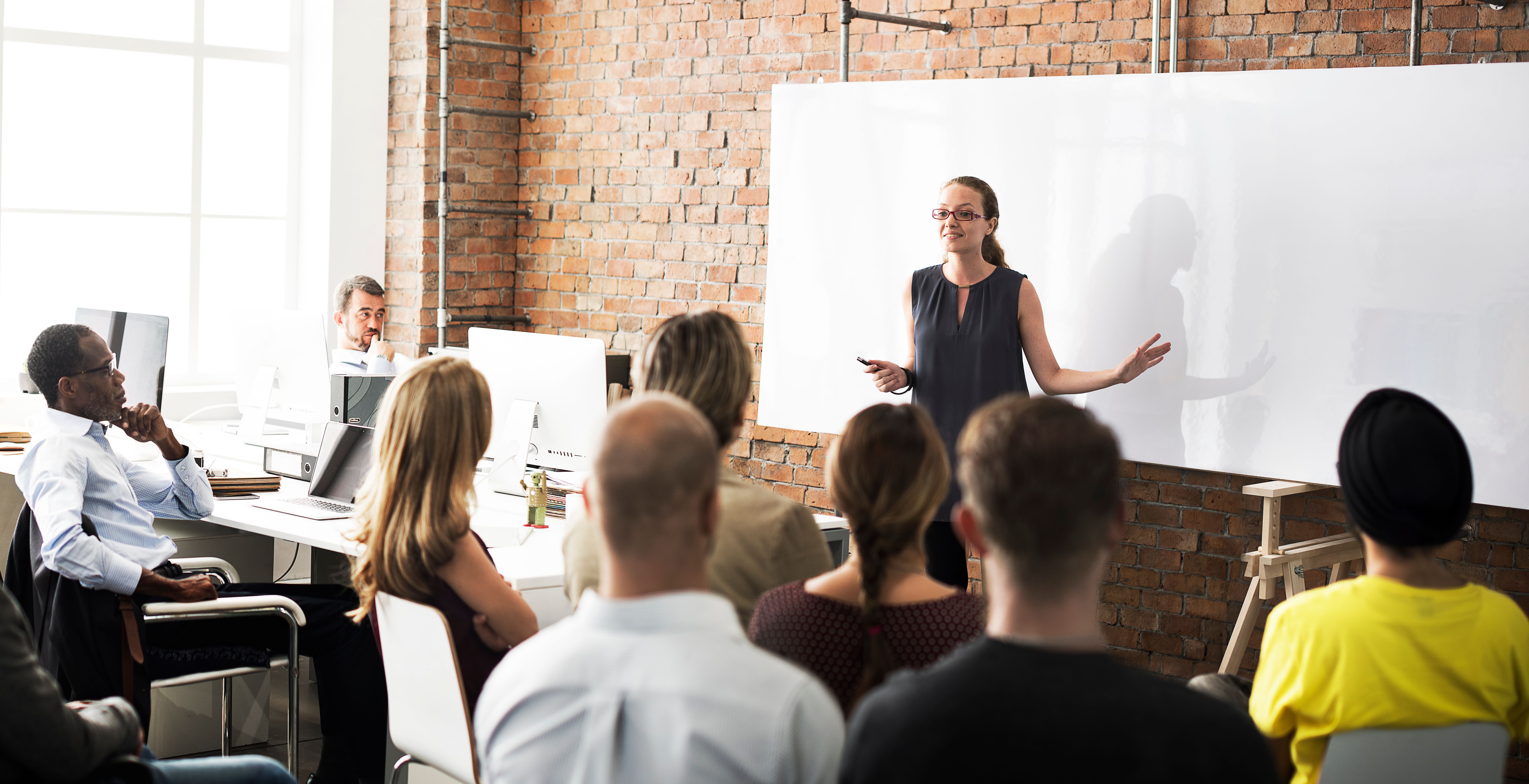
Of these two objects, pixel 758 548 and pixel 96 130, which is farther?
pixel 96 130

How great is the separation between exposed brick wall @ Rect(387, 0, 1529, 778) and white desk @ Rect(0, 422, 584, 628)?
5.73 ft

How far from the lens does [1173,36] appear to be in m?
4.11

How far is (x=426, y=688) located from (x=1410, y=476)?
1.57 m

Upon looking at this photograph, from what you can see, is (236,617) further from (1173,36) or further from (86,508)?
(1173,36)

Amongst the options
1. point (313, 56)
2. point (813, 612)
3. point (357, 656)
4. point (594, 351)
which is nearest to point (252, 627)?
point (357, 656)

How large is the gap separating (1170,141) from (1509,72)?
2.93ft

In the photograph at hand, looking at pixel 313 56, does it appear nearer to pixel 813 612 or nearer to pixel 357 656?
pixel 357 656

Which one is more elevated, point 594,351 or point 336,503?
point 594,351

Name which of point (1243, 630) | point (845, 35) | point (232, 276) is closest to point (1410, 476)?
point (1243, 630)

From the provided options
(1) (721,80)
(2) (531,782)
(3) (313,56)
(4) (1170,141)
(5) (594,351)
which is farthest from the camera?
(3) (313,56)

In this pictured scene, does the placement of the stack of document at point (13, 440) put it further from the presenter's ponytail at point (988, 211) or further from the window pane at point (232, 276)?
the presenter's ponytail at point (988, 211)

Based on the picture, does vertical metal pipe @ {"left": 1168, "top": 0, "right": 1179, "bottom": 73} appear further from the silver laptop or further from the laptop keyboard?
the laptop keyboard

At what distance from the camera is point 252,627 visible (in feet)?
10.2

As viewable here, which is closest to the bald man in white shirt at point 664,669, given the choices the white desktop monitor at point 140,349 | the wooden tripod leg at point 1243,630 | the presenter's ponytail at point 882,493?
the presenter's ponytail at point 882,493
